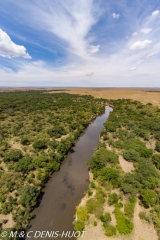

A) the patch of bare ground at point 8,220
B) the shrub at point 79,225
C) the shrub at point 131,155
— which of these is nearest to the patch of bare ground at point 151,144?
the shrub at point 131,155

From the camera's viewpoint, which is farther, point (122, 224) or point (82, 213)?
point (82, 213)

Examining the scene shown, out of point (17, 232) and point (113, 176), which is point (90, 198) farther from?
point (17, 232)

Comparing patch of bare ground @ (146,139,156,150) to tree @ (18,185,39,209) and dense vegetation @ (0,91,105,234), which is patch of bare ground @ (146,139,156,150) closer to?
dense vegetation @ (0,91,105,234)

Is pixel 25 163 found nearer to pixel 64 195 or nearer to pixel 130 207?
pixel 64 195

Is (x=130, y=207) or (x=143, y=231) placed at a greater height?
(x=130, y=207)

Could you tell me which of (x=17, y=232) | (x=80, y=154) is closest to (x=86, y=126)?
(x=80, y=154)

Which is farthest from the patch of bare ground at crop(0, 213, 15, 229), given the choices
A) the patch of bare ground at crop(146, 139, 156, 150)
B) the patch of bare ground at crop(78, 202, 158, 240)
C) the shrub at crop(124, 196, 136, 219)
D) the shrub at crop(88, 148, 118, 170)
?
the patch of bare ground at crop(146, 139, 156, 150)

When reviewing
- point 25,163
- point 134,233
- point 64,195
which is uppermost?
point 25,163

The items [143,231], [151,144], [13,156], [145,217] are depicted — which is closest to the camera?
[143,231]

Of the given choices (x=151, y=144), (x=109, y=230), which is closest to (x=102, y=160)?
(x=109, y=230)
